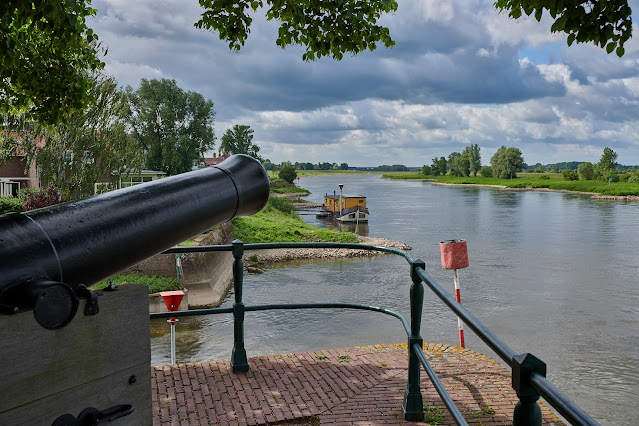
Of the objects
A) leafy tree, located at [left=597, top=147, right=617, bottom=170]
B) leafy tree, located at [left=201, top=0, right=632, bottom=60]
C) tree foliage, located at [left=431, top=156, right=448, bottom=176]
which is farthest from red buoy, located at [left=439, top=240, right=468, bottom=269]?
tree foliage, located at [left=431, top=156, right=448, bottom=176]

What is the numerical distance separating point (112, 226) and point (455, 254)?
23.3ft

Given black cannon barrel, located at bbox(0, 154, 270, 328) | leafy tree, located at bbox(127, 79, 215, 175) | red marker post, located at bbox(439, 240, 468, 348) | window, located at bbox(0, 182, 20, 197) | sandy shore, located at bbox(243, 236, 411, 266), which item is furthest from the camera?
leafy tree, located at bbox(127, 79, 215, 175)

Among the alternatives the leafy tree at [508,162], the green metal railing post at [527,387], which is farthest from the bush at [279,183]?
the green metal railing post at [527,387]

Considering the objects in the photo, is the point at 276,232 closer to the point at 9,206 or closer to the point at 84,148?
the point at 84,148

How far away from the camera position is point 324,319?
61.9ft

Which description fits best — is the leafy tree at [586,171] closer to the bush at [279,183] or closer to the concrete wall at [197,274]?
the bush at [279,183]

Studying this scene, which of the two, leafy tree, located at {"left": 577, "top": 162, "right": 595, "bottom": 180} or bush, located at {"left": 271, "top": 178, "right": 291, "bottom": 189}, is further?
leafy tree, located at {"left": 577, "top": 162, "right": 595, "bottom": 180}

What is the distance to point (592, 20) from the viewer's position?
15.8 ft

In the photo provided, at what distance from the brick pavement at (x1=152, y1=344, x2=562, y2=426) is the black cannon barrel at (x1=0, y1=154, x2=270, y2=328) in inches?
54.0

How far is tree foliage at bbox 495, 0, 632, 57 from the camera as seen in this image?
4.73 metres

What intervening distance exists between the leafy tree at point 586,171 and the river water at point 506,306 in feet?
243

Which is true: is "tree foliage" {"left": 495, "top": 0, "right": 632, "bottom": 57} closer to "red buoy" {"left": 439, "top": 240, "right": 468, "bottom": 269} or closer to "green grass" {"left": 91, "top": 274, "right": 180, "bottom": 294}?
"red buoy" {"left": 439, "top": 240, "right": 468, "bottom": 269}

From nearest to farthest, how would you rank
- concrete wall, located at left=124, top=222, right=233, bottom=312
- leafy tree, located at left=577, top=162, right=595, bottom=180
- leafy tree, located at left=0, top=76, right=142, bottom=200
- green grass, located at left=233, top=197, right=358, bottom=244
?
1. concrete wall, located at left=124, top=222, right=233, bottom=312
2. leafy tree, located at left=0, top=76, right=142, bottom=200
3. green grass, located at left=233, top=197, right=358, bottom=244
4. leafy tree, located at left=577, top=162, right=595, bottom=180

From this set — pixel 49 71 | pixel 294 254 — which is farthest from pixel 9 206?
pixel 294 254
